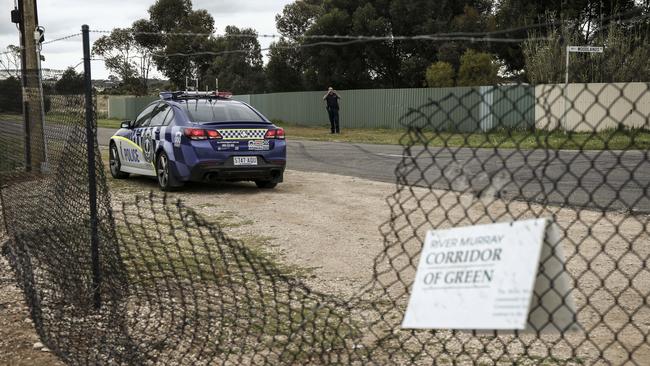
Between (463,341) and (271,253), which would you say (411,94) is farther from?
(463,341)

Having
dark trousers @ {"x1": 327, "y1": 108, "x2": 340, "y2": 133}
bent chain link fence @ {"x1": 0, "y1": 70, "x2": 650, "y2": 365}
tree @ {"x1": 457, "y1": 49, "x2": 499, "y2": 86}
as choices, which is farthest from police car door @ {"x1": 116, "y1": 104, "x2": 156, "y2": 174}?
tree @ {"x1": 457, "y1": 49, "x2": 499, "y2": 86}

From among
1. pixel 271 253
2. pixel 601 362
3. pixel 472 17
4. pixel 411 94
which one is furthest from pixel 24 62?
pixel 472 17

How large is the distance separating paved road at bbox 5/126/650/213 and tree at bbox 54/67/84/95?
11.2ft

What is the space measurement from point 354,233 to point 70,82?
3.41 m

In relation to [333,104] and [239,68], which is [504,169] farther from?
[239,68]

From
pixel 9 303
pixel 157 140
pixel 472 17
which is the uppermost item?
pixel 472 17

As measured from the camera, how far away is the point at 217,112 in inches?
456

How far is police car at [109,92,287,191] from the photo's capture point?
11094 mm

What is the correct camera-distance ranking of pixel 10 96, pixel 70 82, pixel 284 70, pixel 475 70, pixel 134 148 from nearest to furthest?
pixel 70 82 → pixel 10 96 → pixel 134 148 → pixel 475 70 → pixel 284 70

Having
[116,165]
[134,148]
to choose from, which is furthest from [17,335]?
[116,165]

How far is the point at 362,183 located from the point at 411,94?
765 inches

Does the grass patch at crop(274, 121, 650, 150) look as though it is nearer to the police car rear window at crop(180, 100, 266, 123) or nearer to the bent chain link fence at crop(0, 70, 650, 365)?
the bent chain link fence at crop(0, 70, 650, 365)

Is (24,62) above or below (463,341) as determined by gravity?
above

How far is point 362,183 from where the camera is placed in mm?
12461
